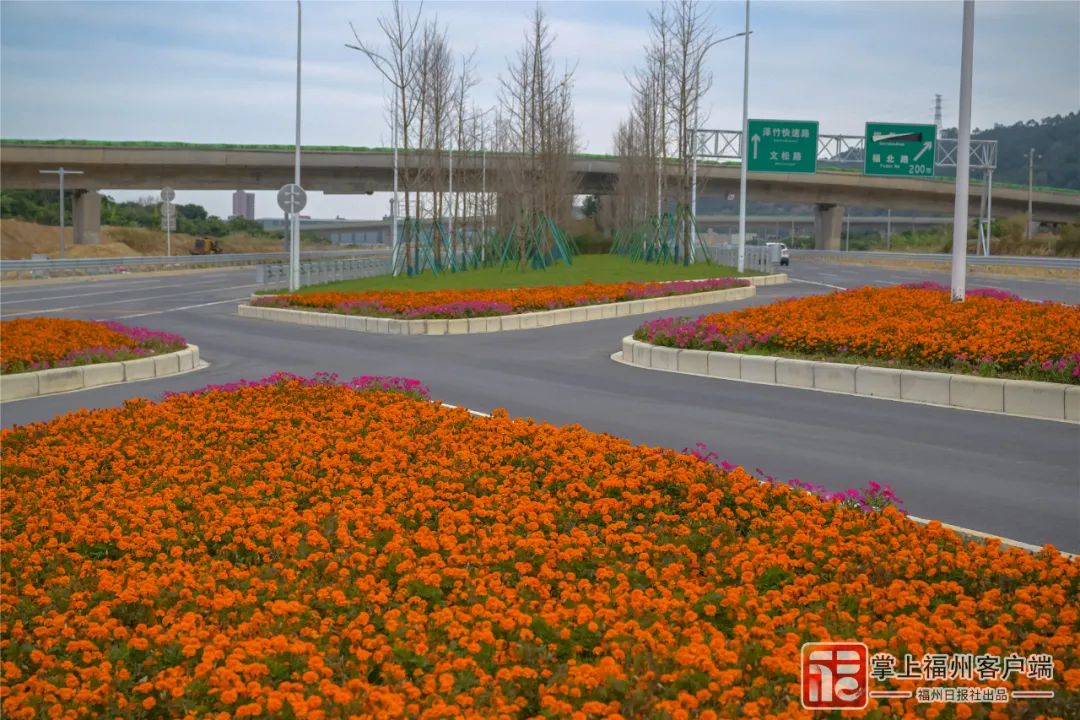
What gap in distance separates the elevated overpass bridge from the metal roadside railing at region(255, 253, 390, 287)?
1014cm

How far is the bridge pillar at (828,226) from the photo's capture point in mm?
87125

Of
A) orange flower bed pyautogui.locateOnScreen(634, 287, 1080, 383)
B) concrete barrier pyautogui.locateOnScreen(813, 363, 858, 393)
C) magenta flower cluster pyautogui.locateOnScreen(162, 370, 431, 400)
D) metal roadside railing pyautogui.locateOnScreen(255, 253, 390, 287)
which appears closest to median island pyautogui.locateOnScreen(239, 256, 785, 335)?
metal roadside railing pyautogui.locateOnScreen(255, 253, 390, 287)

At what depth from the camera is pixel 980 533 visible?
7.20 meters

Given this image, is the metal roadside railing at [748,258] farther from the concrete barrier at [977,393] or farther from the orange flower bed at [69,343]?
the concrete barrier at [977,393]

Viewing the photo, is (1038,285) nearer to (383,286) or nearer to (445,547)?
(383,286)

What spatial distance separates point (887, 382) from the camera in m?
13.3

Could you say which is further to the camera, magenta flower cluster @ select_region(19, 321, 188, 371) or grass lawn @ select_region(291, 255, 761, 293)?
grass lawn @ select_region(291, 255, 761, 293)

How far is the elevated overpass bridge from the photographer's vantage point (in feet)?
223

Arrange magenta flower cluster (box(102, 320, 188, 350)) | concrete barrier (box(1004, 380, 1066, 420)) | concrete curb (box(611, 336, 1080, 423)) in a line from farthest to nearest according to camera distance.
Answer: magenta flower cluster (box(102, 320, 188, 350)) < concrete curb (box(611, 336, 1080, 423)) < concrete barrier (box(1004, 380, 1066, 420))

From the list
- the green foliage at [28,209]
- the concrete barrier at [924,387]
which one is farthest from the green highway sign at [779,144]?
the green foliage at [28,209]

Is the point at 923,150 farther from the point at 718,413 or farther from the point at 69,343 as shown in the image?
the point at 69,343

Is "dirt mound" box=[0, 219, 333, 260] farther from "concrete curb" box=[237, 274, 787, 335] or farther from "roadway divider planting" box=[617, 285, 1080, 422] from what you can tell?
"roadway divider planting" box=[617, 285, 1080, 422]

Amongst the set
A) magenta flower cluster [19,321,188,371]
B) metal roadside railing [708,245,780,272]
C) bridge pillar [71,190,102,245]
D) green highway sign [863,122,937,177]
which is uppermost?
green highway sign [863,122,937,177]

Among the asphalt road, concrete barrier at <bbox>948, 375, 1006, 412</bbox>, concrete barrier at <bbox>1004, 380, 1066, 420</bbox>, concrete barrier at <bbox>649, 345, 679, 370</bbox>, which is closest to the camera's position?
the asphalt road
